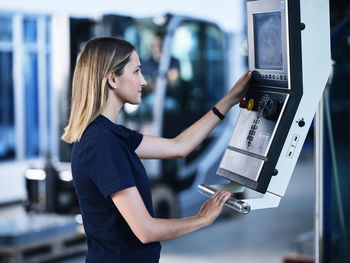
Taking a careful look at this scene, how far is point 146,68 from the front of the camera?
648 centimetres

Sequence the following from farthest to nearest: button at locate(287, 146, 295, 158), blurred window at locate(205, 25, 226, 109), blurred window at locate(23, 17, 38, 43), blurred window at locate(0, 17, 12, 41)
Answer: blurred window at locate(23, 17, 38, 43), blurred window at locate(0, 17, 12, 41), blurred window at locate(205, 25, 226, 109), button at locate(287, 146, 295, 158)

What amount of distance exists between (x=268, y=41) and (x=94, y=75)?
0.67 metres

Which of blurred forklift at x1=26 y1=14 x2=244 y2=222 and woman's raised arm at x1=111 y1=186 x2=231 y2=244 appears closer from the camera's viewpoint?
woman's raised arm at x1=111 y1=186 x2=231 y2=244

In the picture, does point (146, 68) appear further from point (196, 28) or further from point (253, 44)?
point (253, 44)

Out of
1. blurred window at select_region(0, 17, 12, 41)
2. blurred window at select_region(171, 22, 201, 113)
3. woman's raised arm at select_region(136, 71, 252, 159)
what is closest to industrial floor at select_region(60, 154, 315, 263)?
blurred window at select_region(171, 22, 201, 113)

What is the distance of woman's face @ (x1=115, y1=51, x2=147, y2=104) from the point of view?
2041mm

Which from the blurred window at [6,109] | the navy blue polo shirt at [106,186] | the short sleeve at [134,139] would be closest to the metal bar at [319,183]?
the short sleeve at [134,139]

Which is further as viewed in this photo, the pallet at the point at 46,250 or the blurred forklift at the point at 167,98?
the blurred forklift at the point at 167,98

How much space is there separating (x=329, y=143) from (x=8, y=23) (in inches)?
265

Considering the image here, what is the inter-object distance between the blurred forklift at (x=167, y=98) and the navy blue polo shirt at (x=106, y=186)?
160 inches

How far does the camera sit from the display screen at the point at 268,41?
217 centimetres

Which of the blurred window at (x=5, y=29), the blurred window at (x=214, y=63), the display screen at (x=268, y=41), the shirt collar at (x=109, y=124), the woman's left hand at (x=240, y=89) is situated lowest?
the shirt collar at (x=109, y=124)

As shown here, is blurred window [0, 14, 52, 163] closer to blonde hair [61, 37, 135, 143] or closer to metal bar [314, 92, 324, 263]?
metal bar [314, 92, 324, 263]

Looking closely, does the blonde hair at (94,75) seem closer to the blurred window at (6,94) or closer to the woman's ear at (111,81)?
the woman's ear at (111,81)
